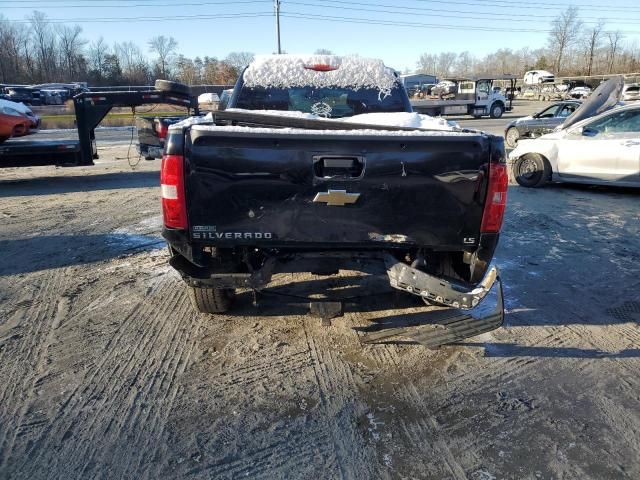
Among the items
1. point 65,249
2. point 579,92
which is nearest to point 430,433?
point 65,249

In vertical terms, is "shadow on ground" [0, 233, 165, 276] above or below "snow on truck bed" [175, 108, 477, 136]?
below

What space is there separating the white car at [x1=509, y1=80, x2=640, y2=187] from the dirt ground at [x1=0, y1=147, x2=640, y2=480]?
12.2 feet

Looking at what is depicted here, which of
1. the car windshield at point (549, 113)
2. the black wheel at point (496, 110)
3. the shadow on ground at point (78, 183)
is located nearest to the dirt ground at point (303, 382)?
the shadow on ground at point (78, 183)

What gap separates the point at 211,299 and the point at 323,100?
96.9 inches

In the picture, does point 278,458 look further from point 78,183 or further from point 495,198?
point 78,183

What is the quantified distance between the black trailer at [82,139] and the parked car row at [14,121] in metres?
0.21

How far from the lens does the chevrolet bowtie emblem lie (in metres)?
3.02

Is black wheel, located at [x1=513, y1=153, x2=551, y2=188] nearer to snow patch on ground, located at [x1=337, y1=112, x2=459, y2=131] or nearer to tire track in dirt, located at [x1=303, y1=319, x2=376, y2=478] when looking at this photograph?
snow patch on ground, located at [x1=337, y1=112, x2=459, y2=131]

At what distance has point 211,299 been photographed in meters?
3.89

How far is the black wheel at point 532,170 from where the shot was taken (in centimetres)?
951

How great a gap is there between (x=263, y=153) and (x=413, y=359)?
181cm

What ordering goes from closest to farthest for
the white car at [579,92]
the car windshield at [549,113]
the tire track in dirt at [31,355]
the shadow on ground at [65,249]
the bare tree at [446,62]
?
the tire track in dirt at [31,355] → the shadow on ground at [65,249] → the car windshield at [549,113] → the white car at [579,92] → the bare tree at [446,62]

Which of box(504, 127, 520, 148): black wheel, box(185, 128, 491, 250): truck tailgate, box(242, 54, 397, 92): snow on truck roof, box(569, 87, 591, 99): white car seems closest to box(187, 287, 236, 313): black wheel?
box(185, 128, 491, 250): truck tailgate

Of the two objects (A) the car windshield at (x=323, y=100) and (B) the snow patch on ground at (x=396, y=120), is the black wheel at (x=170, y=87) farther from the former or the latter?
(B) the snow patch on ground at (x=396, y=120)
